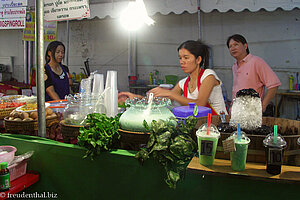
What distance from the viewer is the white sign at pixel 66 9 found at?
6.83 ft

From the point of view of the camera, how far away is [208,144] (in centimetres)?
122

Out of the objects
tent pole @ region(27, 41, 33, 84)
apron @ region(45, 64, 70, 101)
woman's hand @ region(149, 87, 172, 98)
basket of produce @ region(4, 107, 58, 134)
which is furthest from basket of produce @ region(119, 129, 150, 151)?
tent pole @ region(27, 41, 33, 84)

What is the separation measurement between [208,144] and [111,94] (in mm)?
907

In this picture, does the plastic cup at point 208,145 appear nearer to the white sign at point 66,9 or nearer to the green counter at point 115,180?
the green counter at point 115,180

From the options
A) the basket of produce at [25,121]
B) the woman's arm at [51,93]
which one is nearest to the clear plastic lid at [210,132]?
the basket of produce at [25,121]

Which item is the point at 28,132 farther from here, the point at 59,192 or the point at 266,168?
the point at 266,168

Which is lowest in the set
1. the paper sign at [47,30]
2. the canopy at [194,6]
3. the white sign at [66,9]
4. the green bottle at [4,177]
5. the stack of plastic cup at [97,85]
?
the green bottle at [4,177]

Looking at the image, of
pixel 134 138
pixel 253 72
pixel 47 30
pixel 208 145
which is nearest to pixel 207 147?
pixel 208 145

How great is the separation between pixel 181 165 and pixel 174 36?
572cm

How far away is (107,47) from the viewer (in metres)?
7.56

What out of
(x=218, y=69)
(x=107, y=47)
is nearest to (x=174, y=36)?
(x=218, y=69)

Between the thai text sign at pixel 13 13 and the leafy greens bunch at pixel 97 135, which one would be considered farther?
the thai text sign at pixel 13 13

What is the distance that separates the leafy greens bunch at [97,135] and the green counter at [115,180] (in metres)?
0.07

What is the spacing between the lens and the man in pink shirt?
3.17 metres
